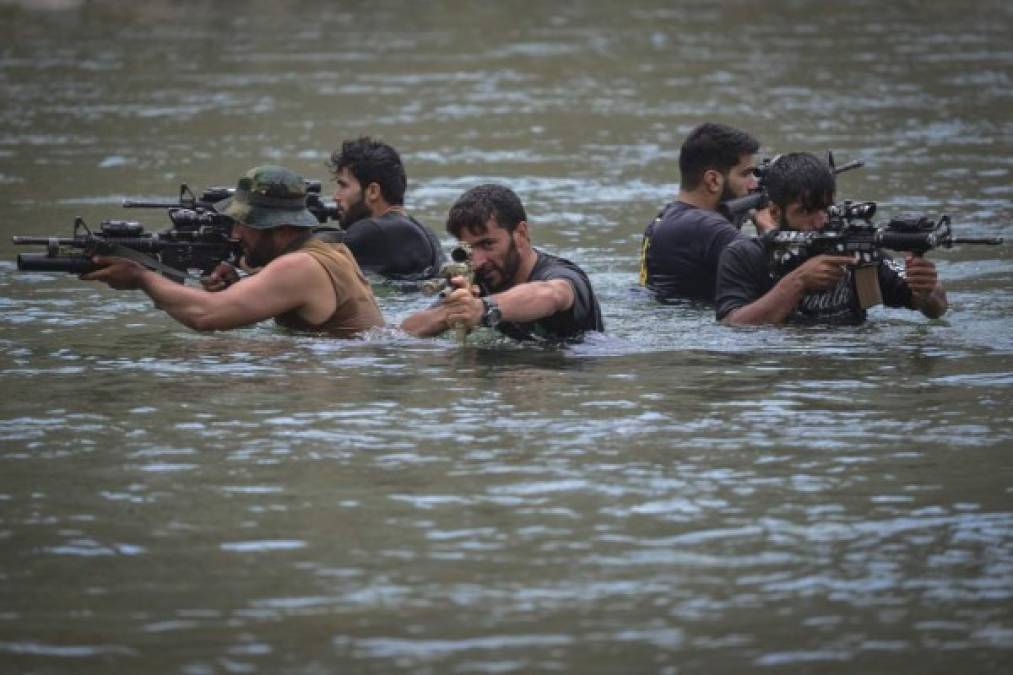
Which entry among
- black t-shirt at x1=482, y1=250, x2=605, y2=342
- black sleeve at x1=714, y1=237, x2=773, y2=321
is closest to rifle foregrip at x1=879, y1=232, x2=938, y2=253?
black sleeve at x1=714, y1=237, x2=773, y2=321

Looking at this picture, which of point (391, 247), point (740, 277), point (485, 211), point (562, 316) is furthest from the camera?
point (391, 247)

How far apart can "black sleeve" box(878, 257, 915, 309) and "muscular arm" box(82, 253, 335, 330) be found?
3.35 m

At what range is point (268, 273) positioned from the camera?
11898 millimetres

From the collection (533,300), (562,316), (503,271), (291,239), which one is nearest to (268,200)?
(291,239)

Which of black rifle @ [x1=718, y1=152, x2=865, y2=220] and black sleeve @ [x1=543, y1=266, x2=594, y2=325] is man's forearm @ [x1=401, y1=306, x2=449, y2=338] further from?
black rifle @ [x1=718, y1=152, x2=865, y2=220]

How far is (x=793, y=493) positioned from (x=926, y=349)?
3.65m

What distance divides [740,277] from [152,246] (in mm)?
3401

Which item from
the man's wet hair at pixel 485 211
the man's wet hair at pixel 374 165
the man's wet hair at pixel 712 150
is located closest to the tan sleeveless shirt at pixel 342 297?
Answer: the man's wet hair at pixel 485 211

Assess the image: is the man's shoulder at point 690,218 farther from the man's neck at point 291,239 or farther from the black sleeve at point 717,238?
the man's neck at point 291,239

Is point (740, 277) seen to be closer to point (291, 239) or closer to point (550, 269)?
point (550, 269)

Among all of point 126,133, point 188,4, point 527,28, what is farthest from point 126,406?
point 188,4

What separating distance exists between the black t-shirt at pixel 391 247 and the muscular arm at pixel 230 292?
8.94ft

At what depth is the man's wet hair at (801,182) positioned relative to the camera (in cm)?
1234

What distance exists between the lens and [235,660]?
7316 millimetres
